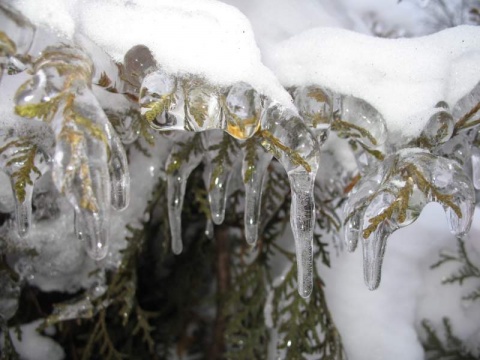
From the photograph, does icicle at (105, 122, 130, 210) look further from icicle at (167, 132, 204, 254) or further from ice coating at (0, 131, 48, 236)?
icicle at (167, 132, 204, 254)

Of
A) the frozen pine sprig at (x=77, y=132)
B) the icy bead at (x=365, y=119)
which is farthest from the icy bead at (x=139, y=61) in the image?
the icy bead at (x=365, y=119)

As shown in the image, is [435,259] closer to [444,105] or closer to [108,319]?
[444,105]

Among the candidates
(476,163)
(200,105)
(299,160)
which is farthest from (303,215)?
(476,163)

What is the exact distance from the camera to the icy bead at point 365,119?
1.31 metres

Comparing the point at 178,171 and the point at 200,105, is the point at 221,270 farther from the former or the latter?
the point at 200,105

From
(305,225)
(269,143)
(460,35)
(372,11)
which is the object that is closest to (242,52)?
(269,143)

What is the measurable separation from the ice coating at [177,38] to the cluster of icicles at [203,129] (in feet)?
0.11

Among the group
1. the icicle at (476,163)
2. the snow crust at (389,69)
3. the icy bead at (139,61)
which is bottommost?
the icicle at (476,163)

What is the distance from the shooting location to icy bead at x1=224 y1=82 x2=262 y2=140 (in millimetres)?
1095

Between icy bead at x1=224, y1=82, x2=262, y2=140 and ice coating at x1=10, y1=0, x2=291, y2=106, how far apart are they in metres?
0.05

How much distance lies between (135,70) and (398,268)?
151 centimetres

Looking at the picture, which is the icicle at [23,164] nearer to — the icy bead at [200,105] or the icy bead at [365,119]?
the icy bead at [200,105]

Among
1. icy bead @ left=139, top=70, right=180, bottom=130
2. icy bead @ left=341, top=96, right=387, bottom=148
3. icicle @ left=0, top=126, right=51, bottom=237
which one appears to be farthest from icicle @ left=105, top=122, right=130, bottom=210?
icy bead @ left=341, top=96, right=387, bottom=148

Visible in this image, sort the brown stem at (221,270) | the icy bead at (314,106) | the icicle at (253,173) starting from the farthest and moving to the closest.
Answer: the brown stem at (221,270)
the icicle at (253,173)
the icy bead at (314,106)
